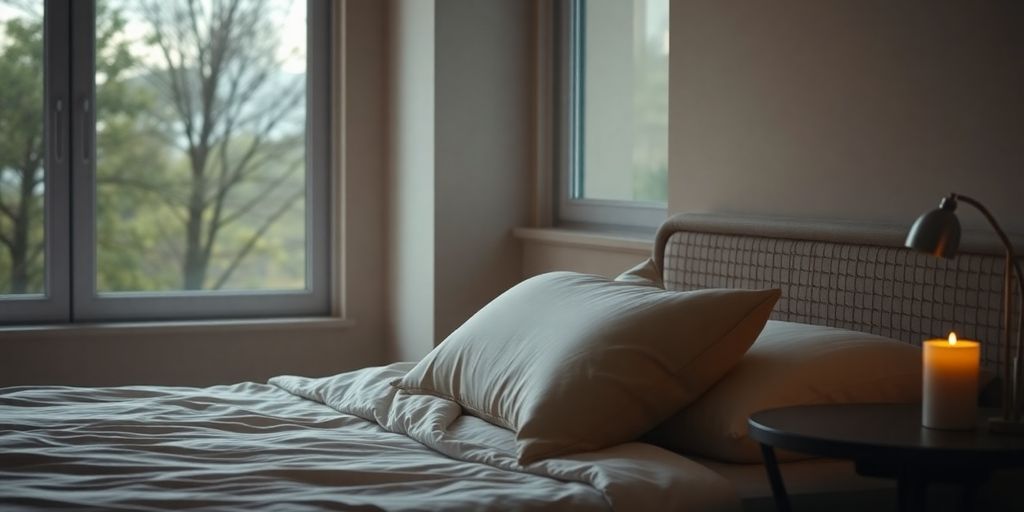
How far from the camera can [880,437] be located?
1519 millimetres

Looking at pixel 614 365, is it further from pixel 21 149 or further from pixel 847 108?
pixel 21 149

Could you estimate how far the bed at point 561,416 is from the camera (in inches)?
65.9

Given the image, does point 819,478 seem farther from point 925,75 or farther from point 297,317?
point 297,317

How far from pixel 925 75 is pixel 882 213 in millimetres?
272

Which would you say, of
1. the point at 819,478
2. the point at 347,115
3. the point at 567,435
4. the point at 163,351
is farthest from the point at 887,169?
the point at 163,351

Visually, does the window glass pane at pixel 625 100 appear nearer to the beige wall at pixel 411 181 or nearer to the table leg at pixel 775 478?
the beige wall at pixel 411 181

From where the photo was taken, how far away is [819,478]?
1805mm

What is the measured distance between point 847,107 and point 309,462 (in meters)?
1.26

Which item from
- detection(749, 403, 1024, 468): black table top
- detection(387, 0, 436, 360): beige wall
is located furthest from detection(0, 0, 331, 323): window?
detection(749, 403, 1024, 468): black table top

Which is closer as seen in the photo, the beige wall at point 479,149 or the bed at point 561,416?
the bed at point 561,416

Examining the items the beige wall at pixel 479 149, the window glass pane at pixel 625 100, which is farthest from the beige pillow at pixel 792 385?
the beige wall at pixel 479 149

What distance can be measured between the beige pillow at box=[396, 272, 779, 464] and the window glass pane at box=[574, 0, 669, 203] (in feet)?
3.98

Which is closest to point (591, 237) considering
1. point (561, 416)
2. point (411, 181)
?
point (411, 181)

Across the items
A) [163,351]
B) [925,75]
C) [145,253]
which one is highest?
[925,75]
